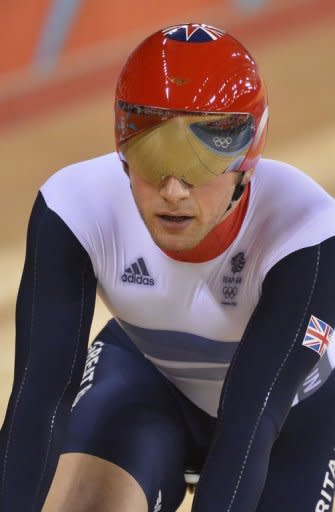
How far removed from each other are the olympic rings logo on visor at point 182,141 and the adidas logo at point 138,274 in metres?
0.32

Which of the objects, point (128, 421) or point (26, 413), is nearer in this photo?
point (26, 413)

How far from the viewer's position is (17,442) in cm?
227

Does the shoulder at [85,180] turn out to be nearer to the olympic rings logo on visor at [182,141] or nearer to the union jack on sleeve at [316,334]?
the olympic rings logo on visor at [182,141]

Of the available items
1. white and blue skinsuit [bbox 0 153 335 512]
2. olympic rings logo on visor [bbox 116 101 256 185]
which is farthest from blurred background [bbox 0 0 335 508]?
olympic rings logo on visor [bbox 116 101 256 185]

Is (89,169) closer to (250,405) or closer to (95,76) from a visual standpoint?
(250,405)

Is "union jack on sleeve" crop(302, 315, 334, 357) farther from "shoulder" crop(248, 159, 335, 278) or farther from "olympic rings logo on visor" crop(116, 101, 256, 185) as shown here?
"olympic rings logo on visor" crop(116, 101, 256, 185)

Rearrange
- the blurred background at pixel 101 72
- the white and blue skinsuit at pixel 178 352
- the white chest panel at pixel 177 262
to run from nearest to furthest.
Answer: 1. the white and blue skinsuit at pixel 178 352
2. the white chest panel at pixel 177 262
3. the blurred background at pixel 101 72

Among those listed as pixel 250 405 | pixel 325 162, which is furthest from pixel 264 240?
pixel 325 162

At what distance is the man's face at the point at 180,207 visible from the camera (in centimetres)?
208

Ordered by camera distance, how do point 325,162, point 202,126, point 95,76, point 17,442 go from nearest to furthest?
point 202,126, point 17,442, point 325,162, point 95,76

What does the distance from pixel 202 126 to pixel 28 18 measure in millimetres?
3313

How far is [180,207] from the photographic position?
209cm

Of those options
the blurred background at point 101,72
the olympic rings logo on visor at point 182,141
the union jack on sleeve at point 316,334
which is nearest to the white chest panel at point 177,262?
the union jack on sleeve at point 316,334

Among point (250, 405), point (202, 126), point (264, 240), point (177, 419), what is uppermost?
point (202, 126)
